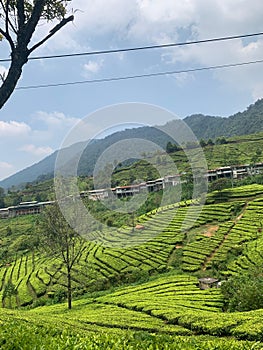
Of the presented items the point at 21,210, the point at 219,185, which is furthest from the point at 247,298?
the point at 21,210

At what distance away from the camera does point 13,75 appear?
602 cm

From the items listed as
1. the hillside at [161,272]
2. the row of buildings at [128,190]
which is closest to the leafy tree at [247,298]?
the hillside at [161,272]

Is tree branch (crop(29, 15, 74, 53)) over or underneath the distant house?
over

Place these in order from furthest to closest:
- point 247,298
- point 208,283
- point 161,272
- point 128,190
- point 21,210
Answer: point 21,210
point 161,272
point 128,190
point 208,283
point 247,298

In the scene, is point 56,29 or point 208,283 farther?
point 208,283

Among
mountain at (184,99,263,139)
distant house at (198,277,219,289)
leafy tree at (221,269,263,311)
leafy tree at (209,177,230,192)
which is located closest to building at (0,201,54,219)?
leafy tree at (209,177,230,192)

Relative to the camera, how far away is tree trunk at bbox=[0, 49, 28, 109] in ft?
19.5

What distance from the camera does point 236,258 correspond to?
33344mm

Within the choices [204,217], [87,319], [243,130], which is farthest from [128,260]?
[243,130]

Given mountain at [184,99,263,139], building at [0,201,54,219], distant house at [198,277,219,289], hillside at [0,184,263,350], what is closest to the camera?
hillside at [0,184,263,350]

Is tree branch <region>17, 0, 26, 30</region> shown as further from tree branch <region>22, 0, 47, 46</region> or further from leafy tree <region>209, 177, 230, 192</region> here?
leafy tree <region>209, 177, 230, 192</region>

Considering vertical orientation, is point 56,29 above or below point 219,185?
above

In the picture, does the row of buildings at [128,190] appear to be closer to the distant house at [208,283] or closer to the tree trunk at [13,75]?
the distant house at [208,283]

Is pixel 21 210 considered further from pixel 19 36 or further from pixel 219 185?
pixel 19 36
